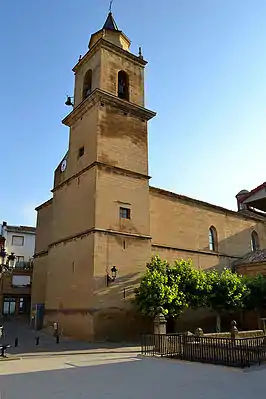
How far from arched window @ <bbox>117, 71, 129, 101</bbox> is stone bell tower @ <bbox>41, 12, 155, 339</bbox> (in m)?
0.07

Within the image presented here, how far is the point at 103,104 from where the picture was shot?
23.2 meters

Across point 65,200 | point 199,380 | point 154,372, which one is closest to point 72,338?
point 65,200

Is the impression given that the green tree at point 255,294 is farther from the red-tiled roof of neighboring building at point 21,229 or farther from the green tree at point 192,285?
the red-tiled roof of neighboring building at point 21,229

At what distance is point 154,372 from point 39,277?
1944 centimetres

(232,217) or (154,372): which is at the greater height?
(232,217)

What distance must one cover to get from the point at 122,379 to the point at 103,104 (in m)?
17.8

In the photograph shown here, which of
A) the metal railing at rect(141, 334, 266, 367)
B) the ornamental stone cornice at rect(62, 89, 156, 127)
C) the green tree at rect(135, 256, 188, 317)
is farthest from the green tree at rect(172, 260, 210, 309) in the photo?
the ornamental stone cornice at rect(62, 89, 156, 127)

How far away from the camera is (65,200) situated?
24.3m

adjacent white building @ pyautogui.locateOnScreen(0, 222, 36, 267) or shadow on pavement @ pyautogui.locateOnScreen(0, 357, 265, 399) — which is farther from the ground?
adjacent white building @ pyautogui.locateOnScreen(0, 222, 36, 267)

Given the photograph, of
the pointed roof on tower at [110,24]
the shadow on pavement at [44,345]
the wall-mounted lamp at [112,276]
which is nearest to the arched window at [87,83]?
the pointed roof on tower at [110,24]

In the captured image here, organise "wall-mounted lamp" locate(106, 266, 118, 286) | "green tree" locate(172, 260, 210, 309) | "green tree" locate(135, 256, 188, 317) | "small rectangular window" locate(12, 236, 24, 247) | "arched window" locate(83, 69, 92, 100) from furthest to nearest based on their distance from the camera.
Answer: "small rectangular window" locate(12, 236, 24, 247), "arched window" locate(83, 69, 92, 100), "green tree" locate(172, 260, 210, 309), "wall-mounted lamp" locate(106, 266, 118, 286), "green tree" locate(135, 256, 188, 317)

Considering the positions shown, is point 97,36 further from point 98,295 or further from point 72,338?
point 72,338

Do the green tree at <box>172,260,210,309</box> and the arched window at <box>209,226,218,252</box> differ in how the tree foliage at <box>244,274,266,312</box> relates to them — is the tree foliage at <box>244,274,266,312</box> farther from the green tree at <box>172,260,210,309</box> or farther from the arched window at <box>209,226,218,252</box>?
the arched window at <box>209,226,218,252</box>

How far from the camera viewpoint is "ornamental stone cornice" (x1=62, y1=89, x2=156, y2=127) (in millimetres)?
23141
